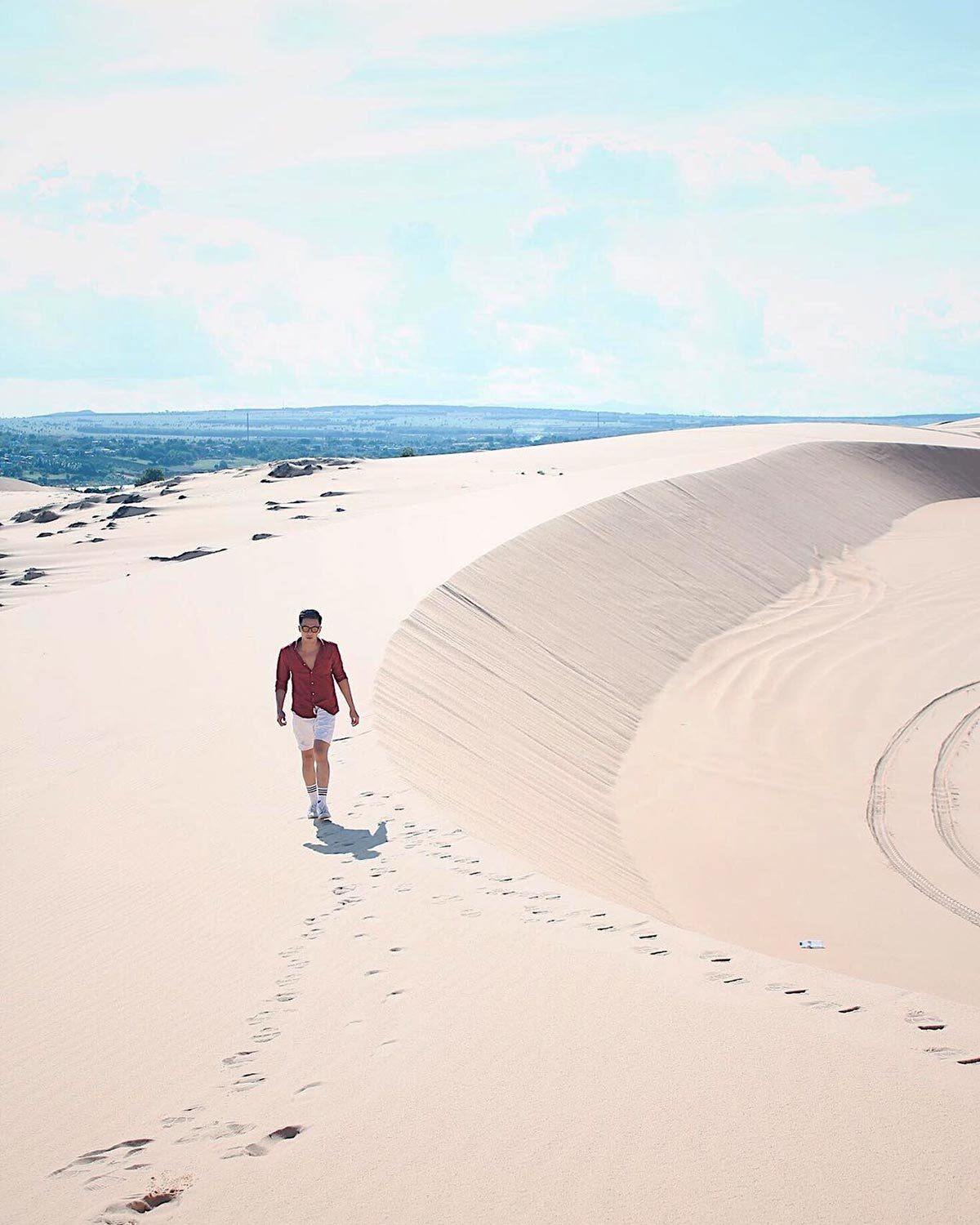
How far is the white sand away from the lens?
3.56 meters

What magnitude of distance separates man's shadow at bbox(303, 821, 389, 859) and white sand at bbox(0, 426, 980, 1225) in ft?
0.09

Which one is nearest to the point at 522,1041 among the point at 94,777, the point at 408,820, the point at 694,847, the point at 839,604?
the point at 408,820

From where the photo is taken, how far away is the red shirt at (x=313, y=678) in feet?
23.1

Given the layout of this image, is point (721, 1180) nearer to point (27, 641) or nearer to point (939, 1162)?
point (939, 1162)

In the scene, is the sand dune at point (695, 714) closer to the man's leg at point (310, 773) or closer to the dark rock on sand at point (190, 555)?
the man's leg at point (310, 773)

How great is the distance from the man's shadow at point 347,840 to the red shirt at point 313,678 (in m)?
0.69

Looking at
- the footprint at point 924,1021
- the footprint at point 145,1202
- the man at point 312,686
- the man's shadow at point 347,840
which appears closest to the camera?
the footprint at point 145,1202

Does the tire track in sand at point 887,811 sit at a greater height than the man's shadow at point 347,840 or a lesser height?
lesser

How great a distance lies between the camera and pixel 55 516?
120ft

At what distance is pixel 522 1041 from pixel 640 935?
130 cm

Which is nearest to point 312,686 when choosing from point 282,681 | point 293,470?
point 282,681

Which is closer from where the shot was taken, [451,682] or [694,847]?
[694,847]

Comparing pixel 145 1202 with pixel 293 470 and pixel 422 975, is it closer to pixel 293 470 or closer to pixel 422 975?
pixel 422 975

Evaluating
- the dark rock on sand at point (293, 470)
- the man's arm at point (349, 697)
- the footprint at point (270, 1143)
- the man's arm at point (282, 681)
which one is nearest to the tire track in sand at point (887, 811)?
the man's arm at point (349, 697)
